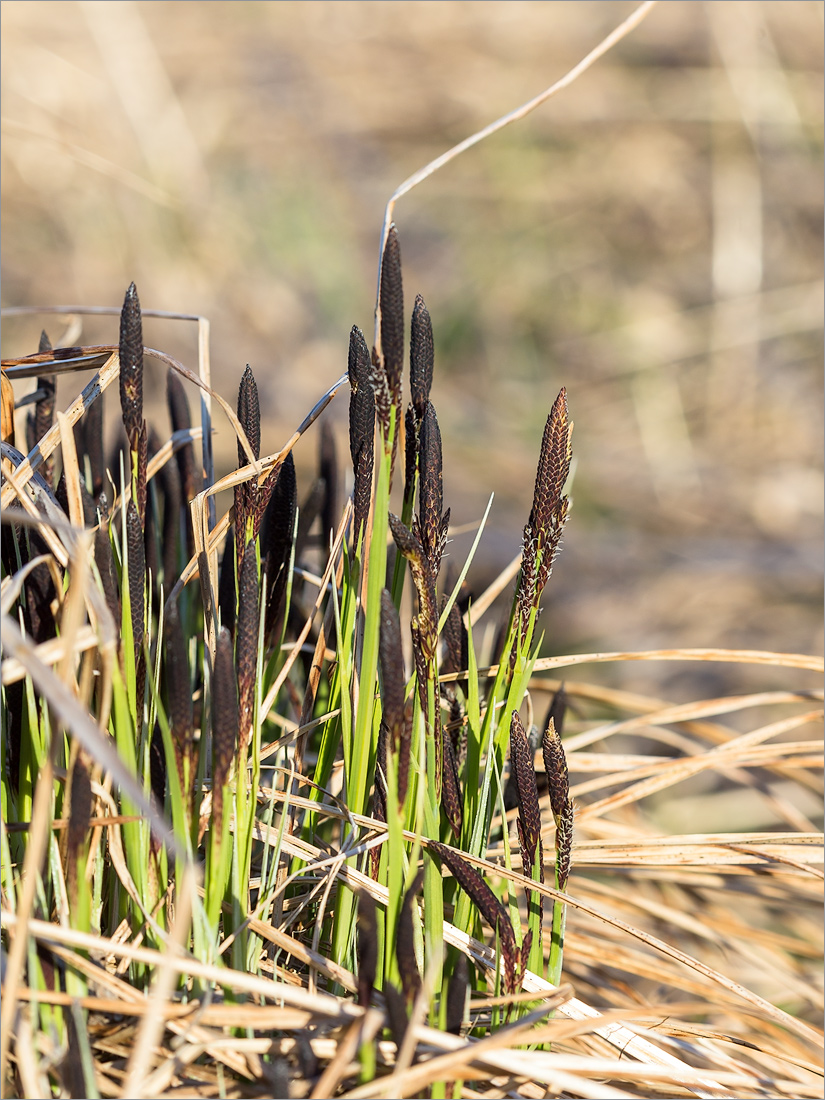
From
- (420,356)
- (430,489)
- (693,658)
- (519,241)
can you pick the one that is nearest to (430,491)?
(430,489)

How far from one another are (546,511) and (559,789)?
20 cm

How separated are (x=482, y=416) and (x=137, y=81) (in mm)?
2499

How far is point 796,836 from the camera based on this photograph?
34.9 inches

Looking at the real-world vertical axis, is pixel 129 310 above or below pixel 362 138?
below

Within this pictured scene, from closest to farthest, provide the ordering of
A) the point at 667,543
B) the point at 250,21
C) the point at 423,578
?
the point at 423,578
the point at 667,543
the point at 250,21

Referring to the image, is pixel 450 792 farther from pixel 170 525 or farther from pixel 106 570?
pixel 170 525

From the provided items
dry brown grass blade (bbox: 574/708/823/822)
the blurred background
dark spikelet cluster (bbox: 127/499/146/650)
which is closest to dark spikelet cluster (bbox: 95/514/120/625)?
dark spikelet cluster (bbox: 127/499/146/650)

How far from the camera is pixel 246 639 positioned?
2.12ft

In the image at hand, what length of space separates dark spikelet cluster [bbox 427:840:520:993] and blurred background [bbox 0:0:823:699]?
218 cm

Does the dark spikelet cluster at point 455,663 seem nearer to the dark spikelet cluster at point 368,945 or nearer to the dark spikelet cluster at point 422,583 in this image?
the dark spikelet cluster at point 422,583

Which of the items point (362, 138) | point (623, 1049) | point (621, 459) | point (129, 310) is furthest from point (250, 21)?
point (623, 1049)

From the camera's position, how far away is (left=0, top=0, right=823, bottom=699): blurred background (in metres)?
3.26

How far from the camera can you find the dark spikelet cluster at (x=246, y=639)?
0.65 m

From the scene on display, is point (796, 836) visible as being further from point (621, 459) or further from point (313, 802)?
point (621, 459)
